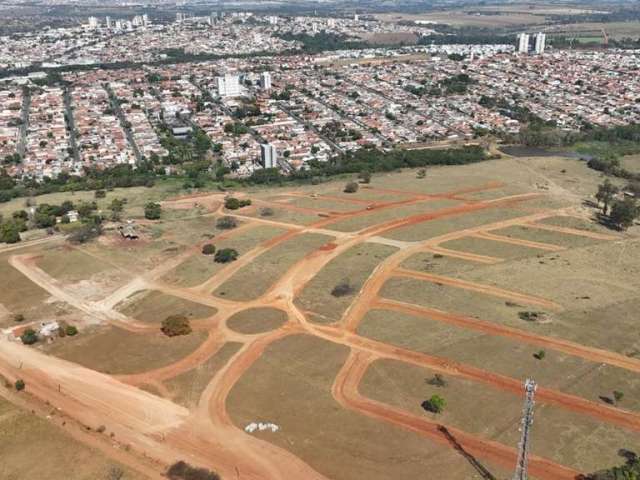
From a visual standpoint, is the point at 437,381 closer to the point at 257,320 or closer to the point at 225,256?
the point at 257,320

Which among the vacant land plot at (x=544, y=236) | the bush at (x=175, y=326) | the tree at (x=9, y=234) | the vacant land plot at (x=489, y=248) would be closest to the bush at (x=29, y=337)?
the bush at (x=175, y=326)

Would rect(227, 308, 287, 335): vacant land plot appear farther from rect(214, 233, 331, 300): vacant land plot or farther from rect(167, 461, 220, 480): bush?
rect(167, 461, 220, 480): bush

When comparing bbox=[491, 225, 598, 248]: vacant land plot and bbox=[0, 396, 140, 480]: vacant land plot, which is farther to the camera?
bbox=[491, 225, 598, 248]: vacant land plot

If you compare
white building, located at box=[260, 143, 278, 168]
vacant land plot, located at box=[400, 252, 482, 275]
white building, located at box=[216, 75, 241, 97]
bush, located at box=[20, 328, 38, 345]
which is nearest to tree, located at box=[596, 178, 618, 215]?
vacant land plot, located at box=[400, 252, 482, 275]

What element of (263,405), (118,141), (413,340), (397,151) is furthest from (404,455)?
(118,141)

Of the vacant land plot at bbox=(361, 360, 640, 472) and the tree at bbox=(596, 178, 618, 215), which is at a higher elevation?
the tree at bbox=(596, 178, 618, 215)

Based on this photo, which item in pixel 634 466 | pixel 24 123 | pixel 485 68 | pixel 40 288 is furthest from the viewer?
pixel 485 68

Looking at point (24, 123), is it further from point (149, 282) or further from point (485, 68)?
point (485, 68)
